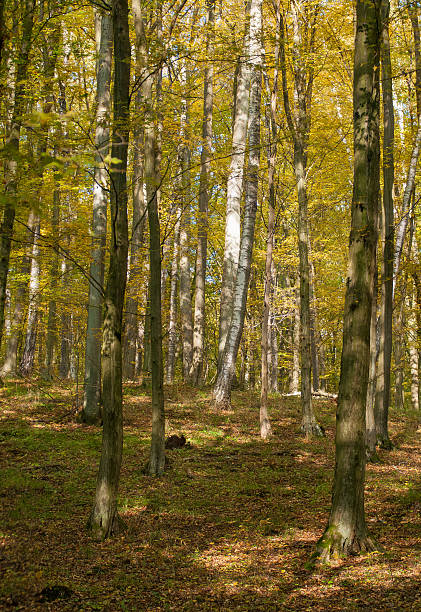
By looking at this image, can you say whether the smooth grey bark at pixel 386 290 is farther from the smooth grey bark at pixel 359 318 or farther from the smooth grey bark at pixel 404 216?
the smooth grey bark at pixel 359 318

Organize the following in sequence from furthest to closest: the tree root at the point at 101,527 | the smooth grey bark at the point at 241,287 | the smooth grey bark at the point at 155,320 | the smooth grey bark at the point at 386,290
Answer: the smooth grey bark at the point at 241,287 → the smooth grey bark at the point at 386,290 → the smooth grey bark at the point at 155,320 → the tree root at the point at 101,527

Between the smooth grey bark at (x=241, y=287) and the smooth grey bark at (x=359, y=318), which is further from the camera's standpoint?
the smooth grey bark at (x=241, y=287)

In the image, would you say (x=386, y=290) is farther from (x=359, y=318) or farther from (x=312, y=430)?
(x=359, y=318)

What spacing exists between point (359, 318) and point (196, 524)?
3.24 meters

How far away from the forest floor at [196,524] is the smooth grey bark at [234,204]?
142 inches

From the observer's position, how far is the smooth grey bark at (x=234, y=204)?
488 inches

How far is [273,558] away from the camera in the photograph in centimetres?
477

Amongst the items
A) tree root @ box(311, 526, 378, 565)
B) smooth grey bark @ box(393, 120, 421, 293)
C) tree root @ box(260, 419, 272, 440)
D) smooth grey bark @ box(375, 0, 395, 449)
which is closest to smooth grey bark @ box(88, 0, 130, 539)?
tree root @ box(311, 526, 378, 565)

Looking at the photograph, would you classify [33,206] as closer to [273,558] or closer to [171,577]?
[171,577]

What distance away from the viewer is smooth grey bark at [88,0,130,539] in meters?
5.09

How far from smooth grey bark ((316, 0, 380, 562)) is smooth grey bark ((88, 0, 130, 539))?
221cm

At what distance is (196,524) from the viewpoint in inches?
229

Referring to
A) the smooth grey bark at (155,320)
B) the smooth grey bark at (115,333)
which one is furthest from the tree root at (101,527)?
the smooth grey bark at (155,320)

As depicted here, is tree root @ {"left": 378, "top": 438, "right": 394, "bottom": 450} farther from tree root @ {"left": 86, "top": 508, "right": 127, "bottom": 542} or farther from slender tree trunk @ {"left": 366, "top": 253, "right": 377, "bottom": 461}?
tree root @ {"left": 86, "top": 508, "right": 127, "bottom": 542}
